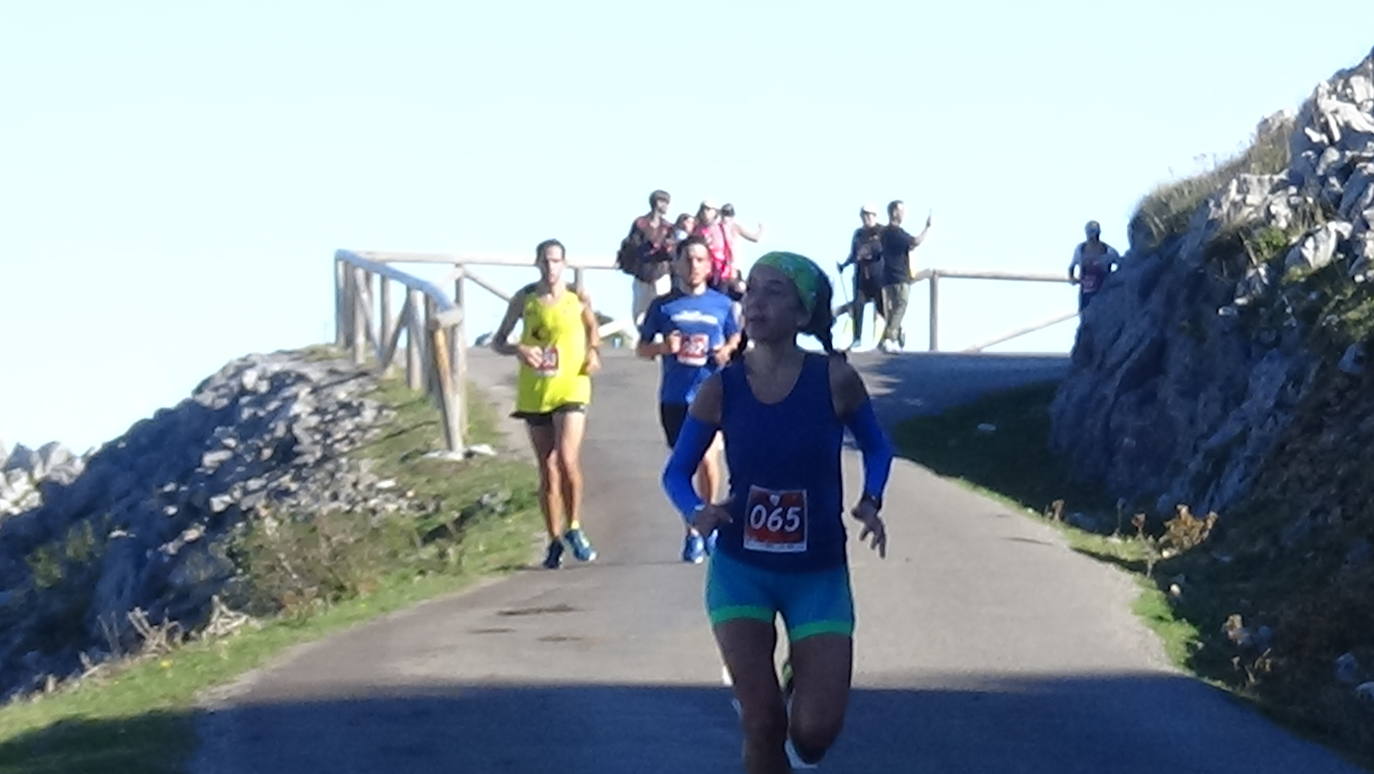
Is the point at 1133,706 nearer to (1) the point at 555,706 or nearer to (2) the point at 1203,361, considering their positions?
(1) the point at 555,706

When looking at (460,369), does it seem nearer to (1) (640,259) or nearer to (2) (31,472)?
(1) (640,259)

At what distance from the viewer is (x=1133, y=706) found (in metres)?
11.7

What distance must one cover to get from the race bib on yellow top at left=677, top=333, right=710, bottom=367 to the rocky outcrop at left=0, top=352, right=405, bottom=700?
17.8 ft

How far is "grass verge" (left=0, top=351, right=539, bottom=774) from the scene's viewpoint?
36.5 ft

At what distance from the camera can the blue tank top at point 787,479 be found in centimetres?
809

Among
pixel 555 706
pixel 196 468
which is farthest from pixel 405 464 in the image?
pixel 555 706

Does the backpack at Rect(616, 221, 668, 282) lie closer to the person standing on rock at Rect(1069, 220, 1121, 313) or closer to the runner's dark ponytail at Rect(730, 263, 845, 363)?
the person standing on rock at Rect(1069, 220, 1121, 313)

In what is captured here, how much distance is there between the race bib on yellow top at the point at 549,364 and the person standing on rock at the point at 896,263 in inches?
551

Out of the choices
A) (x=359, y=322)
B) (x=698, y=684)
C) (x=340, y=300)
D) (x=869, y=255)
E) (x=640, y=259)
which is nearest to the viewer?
(x=698, y=684)

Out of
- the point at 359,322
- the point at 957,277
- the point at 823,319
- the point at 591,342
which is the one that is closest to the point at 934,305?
the point at 957,277

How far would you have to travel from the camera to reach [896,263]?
2959cm

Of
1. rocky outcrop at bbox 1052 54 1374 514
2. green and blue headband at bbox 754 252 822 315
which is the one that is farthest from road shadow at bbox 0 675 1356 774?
rocky outcrop at bbox 1052 54 1374 514

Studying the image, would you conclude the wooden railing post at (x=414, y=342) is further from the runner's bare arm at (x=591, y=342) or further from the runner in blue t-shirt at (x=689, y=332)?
the runner in blue t-shirt at (x=689, y=332)

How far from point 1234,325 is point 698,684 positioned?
8264 mm
